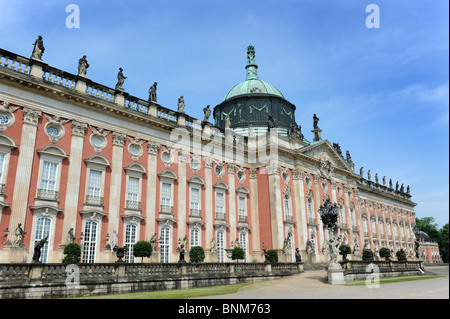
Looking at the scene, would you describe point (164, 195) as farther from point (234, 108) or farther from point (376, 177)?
point (376, 177)

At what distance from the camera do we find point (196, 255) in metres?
27.4

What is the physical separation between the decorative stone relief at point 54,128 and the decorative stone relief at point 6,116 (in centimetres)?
200

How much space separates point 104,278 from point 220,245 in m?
15.5

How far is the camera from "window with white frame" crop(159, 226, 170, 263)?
27.7 meters

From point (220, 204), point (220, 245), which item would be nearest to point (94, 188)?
point (220, 204)

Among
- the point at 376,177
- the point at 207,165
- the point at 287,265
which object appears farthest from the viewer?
the point at 376,177

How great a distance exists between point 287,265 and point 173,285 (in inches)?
478

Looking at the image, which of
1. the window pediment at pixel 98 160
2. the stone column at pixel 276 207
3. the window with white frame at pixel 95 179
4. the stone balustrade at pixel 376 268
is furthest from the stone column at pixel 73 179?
the stone balustrade at pixel 376 268

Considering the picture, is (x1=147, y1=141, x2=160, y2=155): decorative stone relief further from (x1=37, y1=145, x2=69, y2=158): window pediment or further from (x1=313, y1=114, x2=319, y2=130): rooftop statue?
(x1=313, y1=114, x2=319, y2=130): rooftop statue

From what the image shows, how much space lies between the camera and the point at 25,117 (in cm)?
2269

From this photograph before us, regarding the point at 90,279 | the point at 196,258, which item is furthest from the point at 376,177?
the point at 90,279

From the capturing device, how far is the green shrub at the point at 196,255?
2733cm

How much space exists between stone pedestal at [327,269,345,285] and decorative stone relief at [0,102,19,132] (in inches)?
878

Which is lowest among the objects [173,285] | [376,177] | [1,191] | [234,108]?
[173,285]
